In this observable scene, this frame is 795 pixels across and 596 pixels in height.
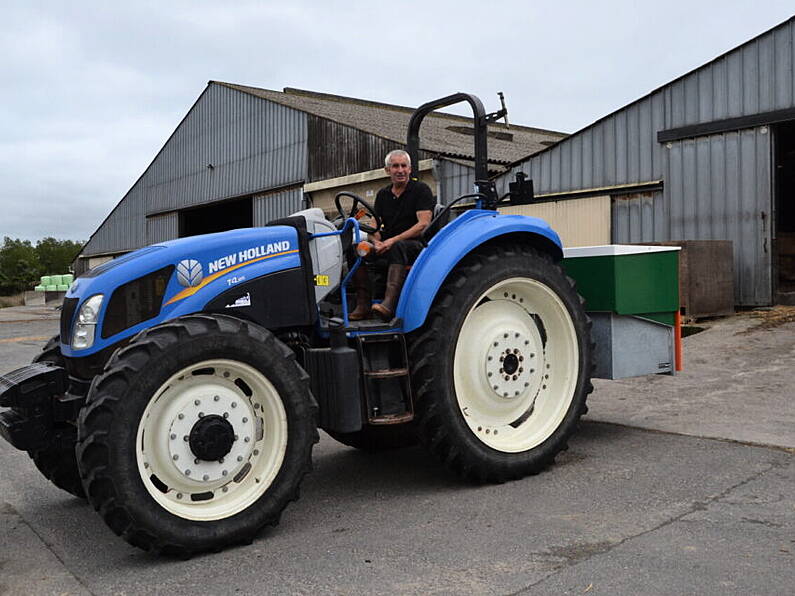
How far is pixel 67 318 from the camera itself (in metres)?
4.06

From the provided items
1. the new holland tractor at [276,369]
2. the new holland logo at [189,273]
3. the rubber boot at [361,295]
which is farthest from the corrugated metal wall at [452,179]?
the new holland logo at [189,273]

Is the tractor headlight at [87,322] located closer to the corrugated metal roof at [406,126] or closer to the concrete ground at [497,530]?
the concrete ground at [497,530]

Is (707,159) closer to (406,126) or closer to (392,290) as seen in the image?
(392,290)

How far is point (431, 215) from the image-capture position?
5.02m

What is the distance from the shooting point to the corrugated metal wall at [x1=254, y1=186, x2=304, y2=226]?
22188 millimetres

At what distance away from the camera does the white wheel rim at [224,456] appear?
3.60 metres

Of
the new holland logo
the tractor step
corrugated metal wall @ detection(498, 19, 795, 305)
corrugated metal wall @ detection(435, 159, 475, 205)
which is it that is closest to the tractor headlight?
the new holland logo

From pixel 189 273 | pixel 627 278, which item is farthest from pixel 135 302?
pixel 627 278

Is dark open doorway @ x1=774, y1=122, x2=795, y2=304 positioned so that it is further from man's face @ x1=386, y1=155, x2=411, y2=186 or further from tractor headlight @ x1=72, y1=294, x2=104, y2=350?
tractor headlight @ x1=72, y1=294, x2=104, y2=350

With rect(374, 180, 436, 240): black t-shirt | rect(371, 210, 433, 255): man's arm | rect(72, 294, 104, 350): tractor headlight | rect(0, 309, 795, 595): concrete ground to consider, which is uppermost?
rect(374, 180, 436, 240): black t-shirt

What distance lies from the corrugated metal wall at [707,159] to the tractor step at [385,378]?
9.70 m

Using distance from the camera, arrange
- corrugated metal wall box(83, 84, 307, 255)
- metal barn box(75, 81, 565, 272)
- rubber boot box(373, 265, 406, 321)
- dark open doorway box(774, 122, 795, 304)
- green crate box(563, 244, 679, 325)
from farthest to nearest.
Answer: corrugated metal wall box(83, 84, 307, 255) < metal barn box(75, 81, 565, 272) < dark open doorway box(774, 122, 795, 304) < green crate box(563, 244, 679, 325) < rubber boot box(373, 265, 406, 321)

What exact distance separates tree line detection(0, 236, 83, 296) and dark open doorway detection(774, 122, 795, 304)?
68750 millimetres

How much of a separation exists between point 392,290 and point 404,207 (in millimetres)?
657
